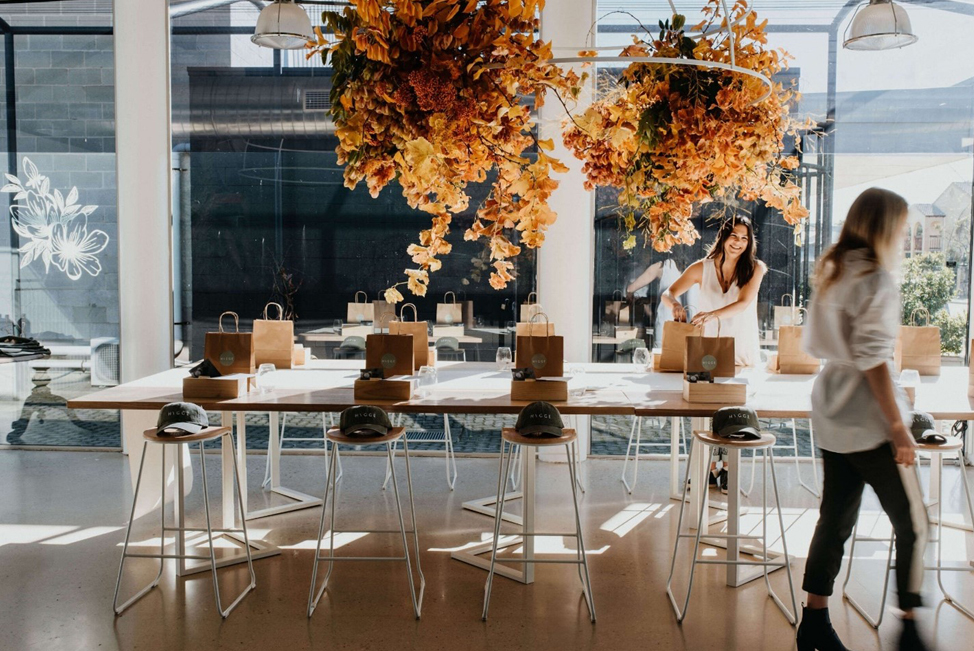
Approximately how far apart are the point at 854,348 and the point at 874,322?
4.3 inches

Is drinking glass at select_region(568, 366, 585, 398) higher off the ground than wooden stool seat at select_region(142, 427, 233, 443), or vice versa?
drinking glass at select_region(568, 366, 585, 398)

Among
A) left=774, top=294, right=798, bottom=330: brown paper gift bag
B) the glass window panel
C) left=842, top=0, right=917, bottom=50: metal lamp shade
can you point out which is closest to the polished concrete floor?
left=774, top=294, right=798, bottom=330: brown paper gift bag

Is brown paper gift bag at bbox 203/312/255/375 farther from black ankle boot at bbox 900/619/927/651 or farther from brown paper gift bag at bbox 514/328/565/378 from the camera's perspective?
black ankle boot at bbox 900/619/927/651

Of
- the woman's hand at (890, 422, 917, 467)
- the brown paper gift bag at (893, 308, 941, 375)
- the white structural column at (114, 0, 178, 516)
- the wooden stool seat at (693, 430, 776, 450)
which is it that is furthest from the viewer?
the white structural column at (114, 0, 178, 516)

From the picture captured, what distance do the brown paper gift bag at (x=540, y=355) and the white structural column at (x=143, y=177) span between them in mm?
3422

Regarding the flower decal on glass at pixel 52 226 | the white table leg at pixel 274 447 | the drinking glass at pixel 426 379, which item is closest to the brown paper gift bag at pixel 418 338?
the drinking glass at pixel 426 379

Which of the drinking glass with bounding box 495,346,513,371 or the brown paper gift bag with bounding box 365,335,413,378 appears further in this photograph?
the drinking glass with bounding box 495,346,513,371

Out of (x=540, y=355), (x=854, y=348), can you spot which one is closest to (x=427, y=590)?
(x=540, y=355)

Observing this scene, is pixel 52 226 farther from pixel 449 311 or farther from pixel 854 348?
pixel 854 348

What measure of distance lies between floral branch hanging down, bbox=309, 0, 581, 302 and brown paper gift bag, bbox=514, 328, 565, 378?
1.41 meters

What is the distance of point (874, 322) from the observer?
2.64 meters

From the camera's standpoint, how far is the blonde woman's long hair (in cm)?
269

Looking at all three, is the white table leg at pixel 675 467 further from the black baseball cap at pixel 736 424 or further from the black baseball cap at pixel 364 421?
the black baseball cap at pixel 364 421

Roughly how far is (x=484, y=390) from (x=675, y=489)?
1.78 meters
